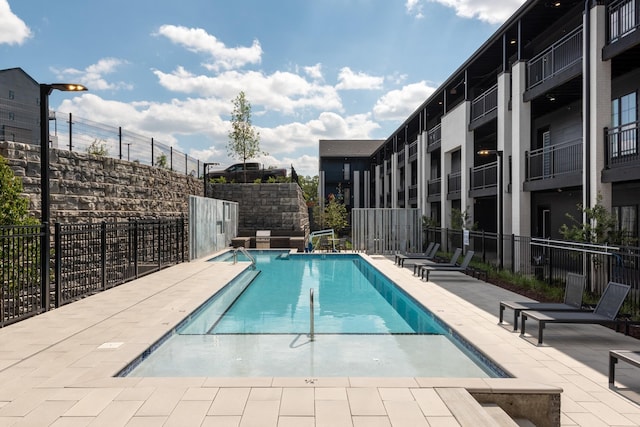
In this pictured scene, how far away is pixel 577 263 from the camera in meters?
11.8

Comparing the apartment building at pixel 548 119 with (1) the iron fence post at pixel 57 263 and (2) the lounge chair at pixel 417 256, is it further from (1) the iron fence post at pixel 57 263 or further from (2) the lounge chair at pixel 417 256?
(1) the iron fence post at pixel 57 263

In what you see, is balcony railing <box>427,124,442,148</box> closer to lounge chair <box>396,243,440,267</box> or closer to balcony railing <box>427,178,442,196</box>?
balcony railing <box>427,178,442,196</box>

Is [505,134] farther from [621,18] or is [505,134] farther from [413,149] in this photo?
[413,149]

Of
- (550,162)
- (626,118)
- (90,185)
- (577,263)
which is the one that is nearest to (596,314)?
(577,263)

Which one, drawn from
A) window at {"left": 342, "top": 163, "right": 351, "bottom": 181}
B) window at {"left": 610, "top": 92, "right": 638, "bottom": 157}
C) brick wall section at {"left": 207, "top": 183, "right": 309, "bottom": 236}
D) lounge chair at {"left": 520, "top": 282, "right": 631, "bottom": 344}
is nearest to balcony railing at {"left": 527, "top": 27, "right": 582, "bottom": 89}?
window at {"left": 610, "top": 92, "right": 638, "bottom": 157}

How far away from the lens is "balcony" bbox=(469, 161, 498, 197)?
16875 mm

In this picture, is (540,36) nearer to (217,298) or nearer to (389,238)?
(389,238)

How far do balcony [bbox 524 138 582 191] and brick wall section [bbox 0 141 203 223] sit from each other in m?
13.4

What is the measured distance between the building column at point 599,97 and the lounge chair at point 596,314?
197 inches

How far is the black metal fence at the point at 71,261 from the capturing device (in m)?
7.62

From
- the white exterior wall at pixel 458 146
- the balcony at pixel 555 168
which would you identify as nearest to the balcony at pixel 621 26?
the balcony at pixel 555 168

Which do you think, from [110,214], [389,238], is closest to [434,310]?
[110,214]

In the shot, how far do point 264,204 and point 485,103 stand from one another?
47.8ft

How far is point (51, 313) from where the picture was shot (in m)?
7.98
